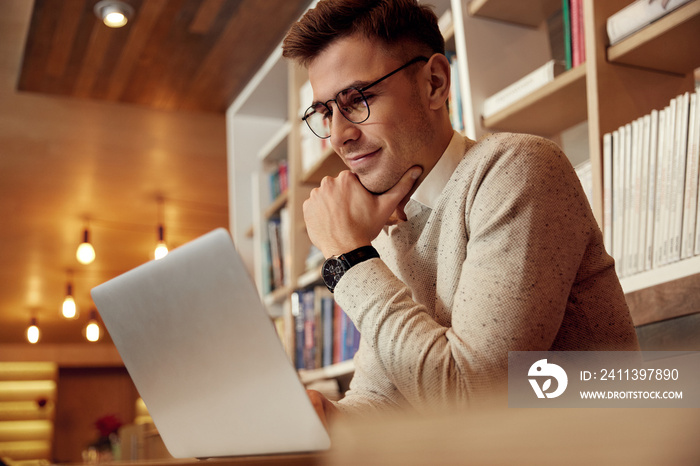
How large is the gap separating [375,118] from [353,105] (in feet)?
0.15

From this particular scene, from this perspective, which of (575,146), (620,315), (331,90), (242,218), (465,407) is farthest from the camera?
(242,218)

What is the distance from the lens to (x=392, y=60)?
120 cm

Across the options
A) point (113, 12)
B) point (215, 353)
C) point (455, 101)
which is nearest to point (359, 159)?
point (215, 353)

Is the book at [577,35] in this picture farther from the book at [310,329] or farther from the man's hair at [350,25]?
the book at [310,329]

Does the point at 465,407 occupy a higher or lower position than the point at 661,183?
lower

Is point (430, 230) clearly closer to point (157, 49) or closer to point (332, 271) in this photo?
point (332, 271)

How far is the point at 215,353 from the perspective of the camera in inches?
26.0

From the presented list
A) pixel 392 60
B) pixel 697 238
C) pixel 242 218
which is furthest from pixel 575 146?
pixel 242 218

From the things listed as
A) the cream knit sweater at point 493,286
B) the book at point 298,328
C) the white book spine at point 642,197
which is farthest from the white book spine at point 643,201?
the book at point 298,328

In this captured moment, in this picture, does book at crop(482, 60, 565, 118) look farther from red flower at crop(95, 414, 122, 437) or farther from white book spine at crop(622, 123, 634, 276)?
red flower at crop(95, 414, 122, 437)

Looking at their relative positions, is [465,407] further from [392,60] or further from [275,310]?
[275,310]

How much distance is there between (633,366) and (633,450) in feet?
1.62

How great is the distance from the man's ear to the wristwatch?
1.18 feet

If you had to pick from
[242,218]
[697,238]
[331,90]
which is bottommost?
[697,238]
